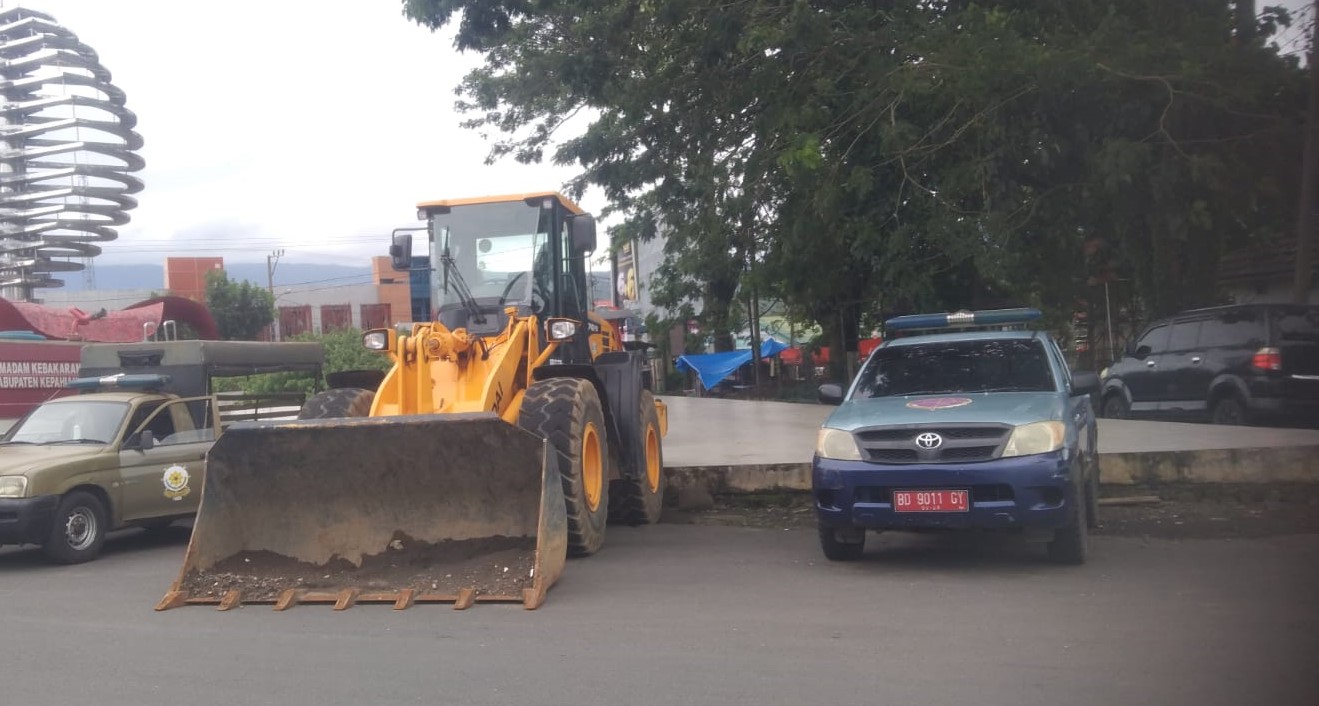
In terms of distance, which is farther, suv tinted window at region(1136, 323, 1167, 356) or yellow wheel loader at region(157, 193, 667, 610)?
suv tinted window at region(1136, 323, 1167, 356)

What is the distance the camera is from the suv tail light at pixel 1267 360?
40.4ft

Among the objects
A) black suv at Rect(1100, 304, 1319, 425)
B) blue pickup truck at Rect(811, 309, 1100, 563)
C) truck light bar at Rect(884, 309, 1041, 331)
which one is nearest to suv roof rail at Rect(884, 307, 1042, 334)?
truck light bar at Rect(884, 309, 1041, 331)

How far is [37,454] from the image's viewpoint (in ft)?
31.3

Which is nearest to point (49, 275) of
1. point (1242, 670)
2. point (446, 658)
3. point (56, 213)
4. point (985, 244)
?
point (56, 213)

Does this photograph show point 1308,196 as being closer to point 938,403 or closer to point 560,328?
point 938,403

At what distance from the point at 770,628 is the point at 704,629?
368 mm

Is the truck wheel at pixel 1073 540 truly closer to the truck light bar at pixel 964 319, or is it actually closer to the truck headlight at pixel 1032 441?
the truck headlight at pixel 1032 441

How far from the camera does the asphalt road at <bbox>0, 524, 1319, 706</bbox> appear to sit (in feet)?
16.5

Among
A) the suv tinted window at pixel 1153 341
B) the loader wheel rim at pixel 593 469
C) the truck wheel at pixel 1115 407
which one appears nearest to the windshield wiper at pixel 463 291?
the loader wheel rim at pixel 593 469

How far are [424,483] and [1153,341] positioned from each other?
10580 mm

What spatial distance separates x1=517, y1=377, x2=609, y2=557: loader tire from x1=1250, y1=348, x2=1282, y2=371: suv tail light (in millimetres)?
8222

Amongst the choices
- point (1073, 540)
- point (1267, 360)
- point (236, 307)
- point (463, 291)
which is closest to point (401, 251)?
point (463, 291)

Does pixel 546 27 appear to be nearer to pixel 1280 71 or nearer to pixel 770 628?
pixel 1280 71

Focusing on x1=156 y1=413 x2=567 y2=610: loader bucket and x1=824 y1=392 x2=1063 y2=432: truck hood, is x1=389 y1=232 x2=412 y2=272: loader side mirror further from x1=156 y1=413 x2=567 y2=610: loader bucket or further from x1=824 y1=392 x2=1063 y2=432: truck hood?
x1=824 y1=392 x2=1063 y2=432: truck hood
